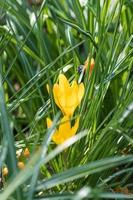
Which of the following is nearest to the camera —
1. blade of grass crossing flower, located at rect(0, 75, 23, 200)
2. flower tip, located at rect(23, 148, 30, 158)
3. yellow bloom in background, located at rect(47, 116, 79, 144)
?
blade of grass crossing flower, located at rect(0, 75, 23, 200)

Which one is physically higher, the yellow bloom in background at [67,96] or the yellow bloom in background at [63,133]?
the yellow bloom in background at [67,96]

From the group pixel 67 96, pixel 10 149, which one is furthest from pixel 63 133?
pixel 10 149

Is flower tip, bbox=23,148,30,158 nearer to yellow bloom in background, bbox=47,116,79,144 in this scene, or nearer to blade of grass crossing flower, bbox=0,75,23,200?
yellow bloom in background, bbox=47,116,79,144

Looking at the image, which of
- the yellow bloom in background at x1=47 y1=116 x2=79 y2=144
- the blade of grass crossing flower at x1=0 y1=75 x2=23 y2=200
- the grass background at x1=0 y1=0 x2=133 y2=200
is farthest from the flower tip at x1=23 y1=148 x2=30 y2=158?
the blade of grass crossing flower at x1=0 y1=75 x2=23 y2=200

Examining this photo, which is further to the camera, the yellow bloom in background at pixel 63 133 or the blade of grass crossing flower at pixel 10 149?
the yellow bloom in background at pixel 63 133

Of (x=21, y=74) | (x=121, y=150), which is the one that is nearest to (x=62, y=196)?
(x=121, y=150)

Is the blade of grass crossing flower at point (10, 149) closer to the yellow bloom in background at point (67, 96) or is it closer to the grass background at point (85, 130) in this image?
the grass background at point (85, 130)

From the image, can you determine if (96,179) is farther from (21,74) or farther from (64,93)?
(21,74)

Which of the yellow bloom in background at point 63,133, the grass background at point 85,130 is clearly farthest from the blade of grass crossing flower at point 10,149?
the yellow bloom in background at point 63,133

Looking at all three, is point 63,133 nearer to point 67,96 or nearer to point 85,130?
point 67,96

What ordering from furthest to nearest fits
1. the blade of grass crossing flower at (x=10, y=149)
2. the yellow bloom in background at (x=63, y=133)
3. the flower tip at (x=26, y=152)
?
the flower tip at (x=26, y=152) < the yellow bloom in background at (x=63, y=133) < the blade of grass crossing flower at (x=10, y=149)

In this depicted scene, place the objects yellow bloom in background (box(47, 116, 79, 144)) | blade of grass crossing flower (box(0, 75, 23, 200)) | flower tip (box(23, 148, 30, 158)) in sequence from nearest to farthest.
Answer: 1. blade of grass crossing flower (box(0, 75, 23, 200))
2. yellow bloom in background (box(47, 116, 79, 144))
3. flower tip (box(23, 148, 30, 158))
